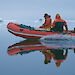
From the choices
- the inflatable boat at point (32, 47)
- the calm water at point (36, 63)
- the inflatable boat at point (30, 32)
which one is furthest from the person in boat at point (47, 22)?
the calm water at point (36, 63)

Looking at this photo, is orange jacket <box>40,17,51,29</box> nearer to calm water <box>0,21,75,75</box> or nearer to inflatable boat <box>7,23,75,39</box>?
inflatable boat <box>7,23,75,39</box>

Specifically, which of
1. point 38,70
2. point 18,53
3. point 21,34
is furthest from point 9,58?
point 21,34

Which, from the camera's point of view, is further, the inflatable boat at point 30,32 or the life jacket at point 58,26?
the inflatable boat at point 30,32

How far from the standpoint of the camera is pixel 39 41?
14.1 meters

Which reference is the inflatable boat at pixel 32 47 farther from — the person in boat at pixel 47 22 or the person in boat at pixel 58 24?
the person in boat at pixel 47 22

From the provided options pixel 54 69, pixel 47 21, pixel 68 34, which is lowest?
pixel 54 69

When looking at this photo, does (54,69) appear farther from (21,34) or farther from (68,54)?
(21,34)

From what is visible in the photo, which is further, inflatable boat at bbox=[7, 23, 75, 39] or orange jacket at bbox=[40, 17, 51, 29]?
orange jacket at bbox=[40, 17, 51, 29]

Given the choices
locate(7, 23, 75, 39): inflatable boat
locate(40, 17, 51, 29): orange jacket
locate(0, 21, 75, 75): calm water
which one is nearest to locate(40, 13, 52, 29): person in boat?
locate(40, 17, 51, 29): orange jacket

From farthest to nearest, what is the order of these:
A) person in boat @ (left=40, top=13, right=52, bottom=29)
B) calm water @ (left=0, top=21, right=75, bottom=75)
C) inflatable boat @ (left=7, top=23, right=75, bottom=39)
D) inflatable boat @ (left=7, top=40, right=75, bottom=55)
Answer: person in boat @ (left=40, top=13, right=52, bottom=29) → inflatable boat @ (left=7, top=23, right=75, bottom=39) → inflatable boat @ (left=7, top=40, right=75, bottom=55) → calm water @ (left=0, top=21, right=75, bottom=75)

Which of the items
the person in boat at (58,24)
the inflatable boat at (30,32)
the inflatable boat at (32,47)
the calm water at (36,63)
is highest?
the person in boat at (58,24)

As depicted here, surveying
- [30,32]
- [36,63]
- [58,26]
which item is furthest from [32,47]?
[36,63]

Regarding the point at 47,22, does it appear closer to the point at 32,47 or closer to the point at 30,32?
the point at 30,32

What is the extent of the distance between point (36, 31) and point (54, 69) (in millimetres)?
6877
